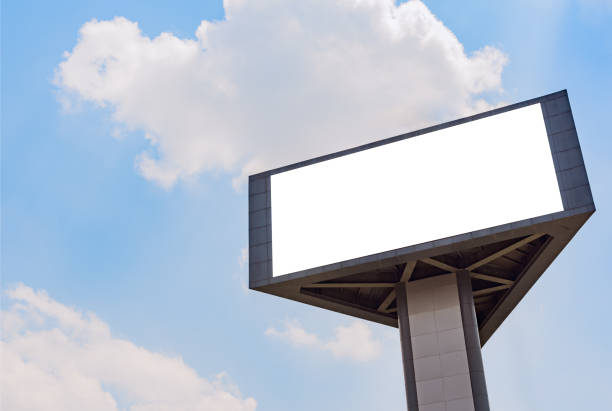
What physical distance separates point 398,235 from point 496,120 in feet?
25.7

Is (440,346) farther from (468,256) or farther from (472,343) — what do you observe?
(468,256)

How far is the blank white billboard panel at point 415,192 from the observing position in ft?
119

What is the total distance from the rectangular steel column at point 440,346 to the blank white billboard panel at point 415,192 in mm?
4071

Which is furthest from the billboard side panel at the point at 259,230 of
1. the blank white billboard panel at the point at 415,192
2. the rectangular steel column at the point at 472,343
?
the rectangular steel column at the point at 472,343

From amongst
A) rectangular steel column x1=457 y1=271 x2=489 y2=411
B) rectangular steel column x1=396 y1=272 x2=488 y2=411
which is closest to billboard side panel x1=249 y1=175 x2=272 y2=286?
rectangular steel column x1=396 y1=272 x2=488 y2=411

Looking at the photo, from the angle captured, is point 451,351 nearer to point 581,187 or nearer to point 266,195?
point 581,187

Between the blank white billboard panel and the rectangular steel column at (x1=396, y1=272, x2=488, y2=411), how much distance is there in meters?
4.07

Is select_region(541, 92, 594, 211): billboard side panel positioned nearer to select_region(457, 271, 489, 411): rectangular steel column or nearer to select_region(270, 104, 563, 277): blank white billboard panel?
select_region(270, 104, 563, 277): blank white billboard panel

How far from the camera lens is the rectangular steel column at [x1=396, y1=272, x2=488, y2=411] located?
36.7 metres

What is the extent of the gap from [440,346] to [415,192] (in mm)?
7957

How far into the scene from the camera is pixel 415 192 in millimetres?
38531

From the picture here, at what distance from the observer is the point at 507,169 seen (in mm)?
36938

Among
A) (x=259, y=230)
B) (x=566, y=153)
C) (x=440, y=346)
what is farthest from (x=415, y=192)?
(x=259, y=230)

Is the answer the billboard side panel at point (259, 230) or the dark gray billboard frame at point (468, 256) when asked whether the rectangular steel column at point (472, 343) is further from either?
the billboard side panel at point (259, 230)
